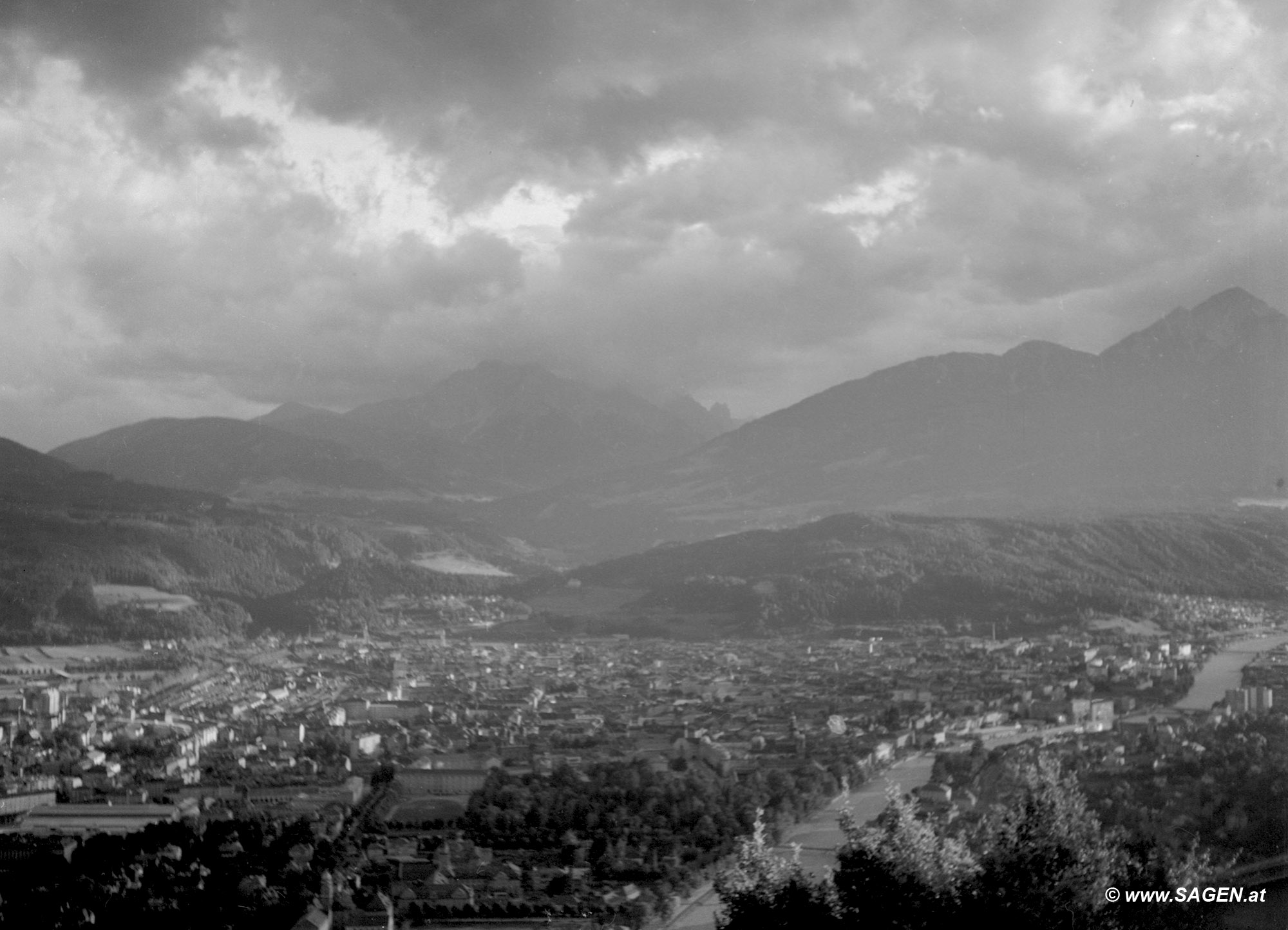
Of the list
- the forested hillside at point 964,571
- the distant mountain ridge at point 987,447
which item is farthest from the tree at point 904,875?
the distant mountain ridge at point 987,447

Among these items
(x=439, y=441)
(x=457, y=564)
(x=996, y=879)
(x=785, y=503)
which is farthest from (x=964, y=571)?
(x=439, y=441)

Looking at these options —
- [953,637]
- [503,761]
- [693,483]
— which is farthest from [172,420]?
[503,761]

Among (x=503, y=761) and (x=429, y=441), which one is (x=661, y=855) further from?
(x=429, y=441)

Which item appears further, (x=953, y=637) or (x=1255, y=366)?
(x=1255, y=366)

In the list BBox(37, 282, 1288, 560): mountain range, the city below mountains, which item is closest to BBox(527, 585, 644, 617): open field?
the city below mountains

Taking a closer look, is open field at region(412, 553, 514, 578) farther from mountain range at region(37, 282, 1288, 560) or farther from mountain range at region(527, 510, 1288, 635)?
mountain range at region(37, 282, 1288, 560)

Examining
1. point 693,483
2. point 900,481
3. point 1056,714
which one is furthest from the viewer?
point 693,483

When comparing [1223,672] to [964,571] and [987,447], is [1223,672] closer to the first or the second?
[964,571]
